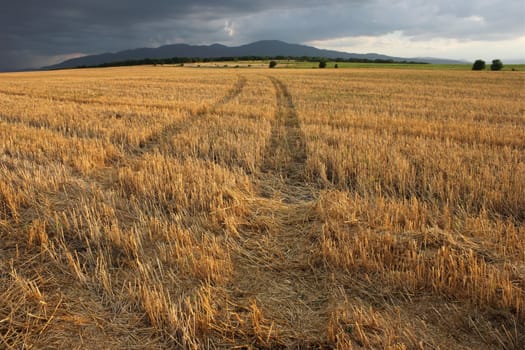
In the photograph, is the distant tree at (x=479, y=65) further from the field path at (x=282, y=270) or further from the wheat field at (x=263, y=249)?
A: the field path at (x=282, y=270)

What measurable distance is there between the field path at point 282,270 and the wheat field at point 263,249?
0.7 inches

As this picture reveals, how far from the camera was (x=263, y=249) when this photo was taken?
3.45m

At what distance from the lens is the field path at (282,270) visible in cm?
242

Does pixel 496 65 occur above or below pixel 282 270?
above

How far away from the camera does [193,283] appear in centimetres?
289

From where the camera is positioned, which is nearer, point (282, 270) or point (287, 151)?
point (282, 270)

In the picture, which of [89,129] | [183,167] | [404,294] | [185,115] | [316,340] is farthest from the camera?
[185,115]

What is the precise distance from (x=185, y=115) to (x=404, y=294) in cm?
1010

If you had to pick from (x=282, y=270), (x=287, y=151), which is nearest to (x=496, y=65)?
(x=287, y=151)

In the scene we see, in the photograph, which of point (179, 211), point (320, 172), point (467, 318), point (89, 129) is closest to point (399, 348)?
point (467, 318)

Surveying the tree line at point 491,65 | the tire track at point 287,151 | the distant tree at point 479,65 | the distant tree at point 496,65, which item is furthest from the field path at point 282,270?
the distant tree at point 479,65

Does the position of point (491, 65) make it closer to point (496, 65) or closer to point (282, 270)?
point (496, 65)

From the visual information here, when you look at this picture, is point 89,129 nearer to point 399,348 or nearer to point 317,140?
point 317,140

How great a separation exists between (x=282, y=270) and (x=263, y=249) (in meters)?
0.36
